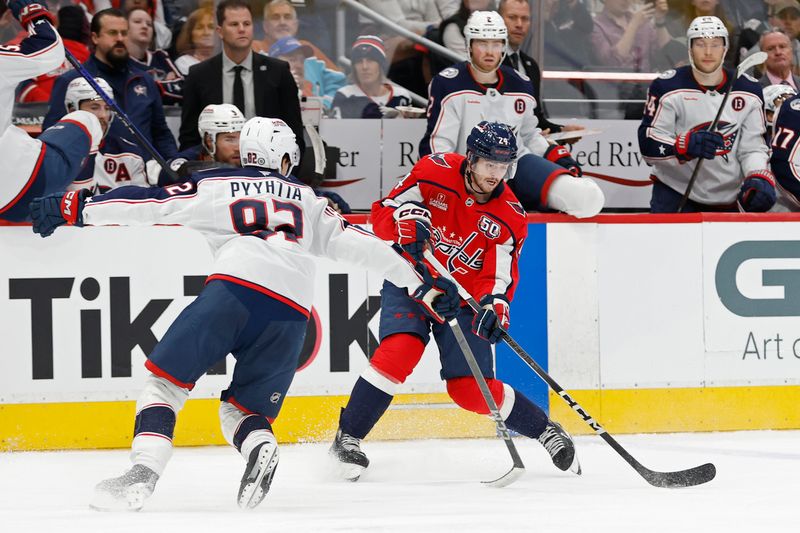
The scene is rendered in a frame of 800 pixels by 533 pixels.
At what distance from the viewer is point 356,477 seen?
381 cm

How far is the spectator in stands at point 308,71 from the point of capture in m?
5.33

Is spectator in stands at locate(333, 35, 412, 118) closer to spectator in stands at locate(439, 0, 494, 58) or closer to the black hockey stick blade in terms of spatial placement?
spectator in stands at locate(439, 0, 494, 58)

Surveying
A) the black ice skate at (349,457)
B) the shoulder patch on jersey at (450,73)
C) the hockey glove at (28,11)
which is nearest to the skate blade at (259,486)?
the black ice skate at (349,457)

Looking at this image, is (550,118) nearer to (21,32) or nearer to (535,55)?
(535,55)

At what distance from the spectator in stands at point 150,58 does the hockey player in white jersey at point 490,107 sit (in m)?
1.18

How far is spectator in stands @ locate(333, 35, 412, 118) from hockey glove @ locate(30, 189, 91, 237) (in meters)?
2.13

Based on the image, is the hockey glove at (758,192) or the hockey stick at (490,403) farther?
the hockey glove at (758,192)

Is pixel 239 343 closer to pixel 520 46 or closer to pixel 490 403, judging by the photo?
pixel 490 403

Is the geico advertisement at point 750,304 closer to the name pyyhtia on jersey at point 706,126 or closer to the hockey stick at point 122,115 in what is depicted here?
the name pyyhtia on jersey at point 706,126

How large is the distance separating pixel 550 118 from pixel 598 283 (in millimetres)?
1283

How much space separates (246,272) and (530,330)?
158 centimetres

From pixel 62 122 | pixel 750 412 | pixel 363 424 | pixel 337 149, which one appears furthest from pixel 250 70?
pixel 750 412

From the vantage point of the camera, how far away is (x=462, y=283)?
4012mm

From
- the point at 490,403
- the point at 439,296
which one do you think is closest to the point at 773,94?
the point at 490,403
